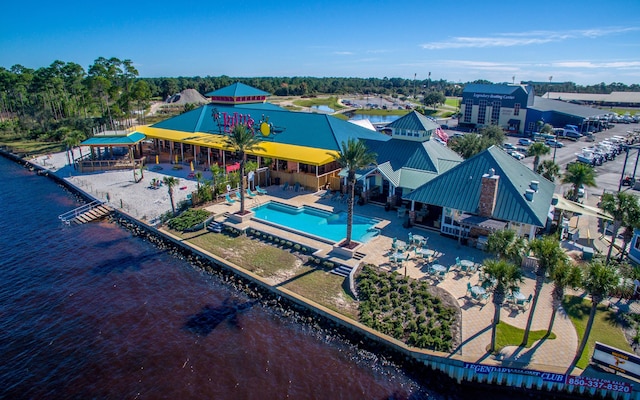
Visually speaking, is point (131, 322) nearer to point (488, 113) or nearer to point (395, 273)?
point (395, 273)

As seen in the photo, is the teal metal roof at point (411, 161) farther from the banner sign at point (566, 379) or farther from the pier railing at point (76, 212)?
the pier railing at point (76, 212)

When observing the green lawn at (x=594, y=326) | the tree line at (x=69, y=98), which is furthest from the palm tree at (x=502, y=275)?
the tree line at (x=69, y=98)

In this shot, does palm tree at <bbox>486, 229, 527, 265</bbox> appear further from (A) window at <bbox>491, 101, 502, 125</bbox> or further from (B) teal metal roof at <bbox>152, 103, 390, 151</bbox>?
(A) window at <bbox>491, 101, 502, 125</bbox>

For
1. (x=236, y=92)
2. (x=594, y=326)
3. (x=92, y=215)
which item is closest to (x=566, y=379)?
(x=594, y=326)

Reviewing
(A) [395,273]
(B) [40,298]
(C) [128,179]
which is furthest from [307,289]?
(C) [128,179]

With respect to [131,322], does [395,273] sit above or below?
above

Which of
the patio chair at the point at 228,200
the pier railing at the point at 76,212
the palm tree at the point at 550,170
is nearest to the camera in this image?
the palm tree at the point at 550,170
